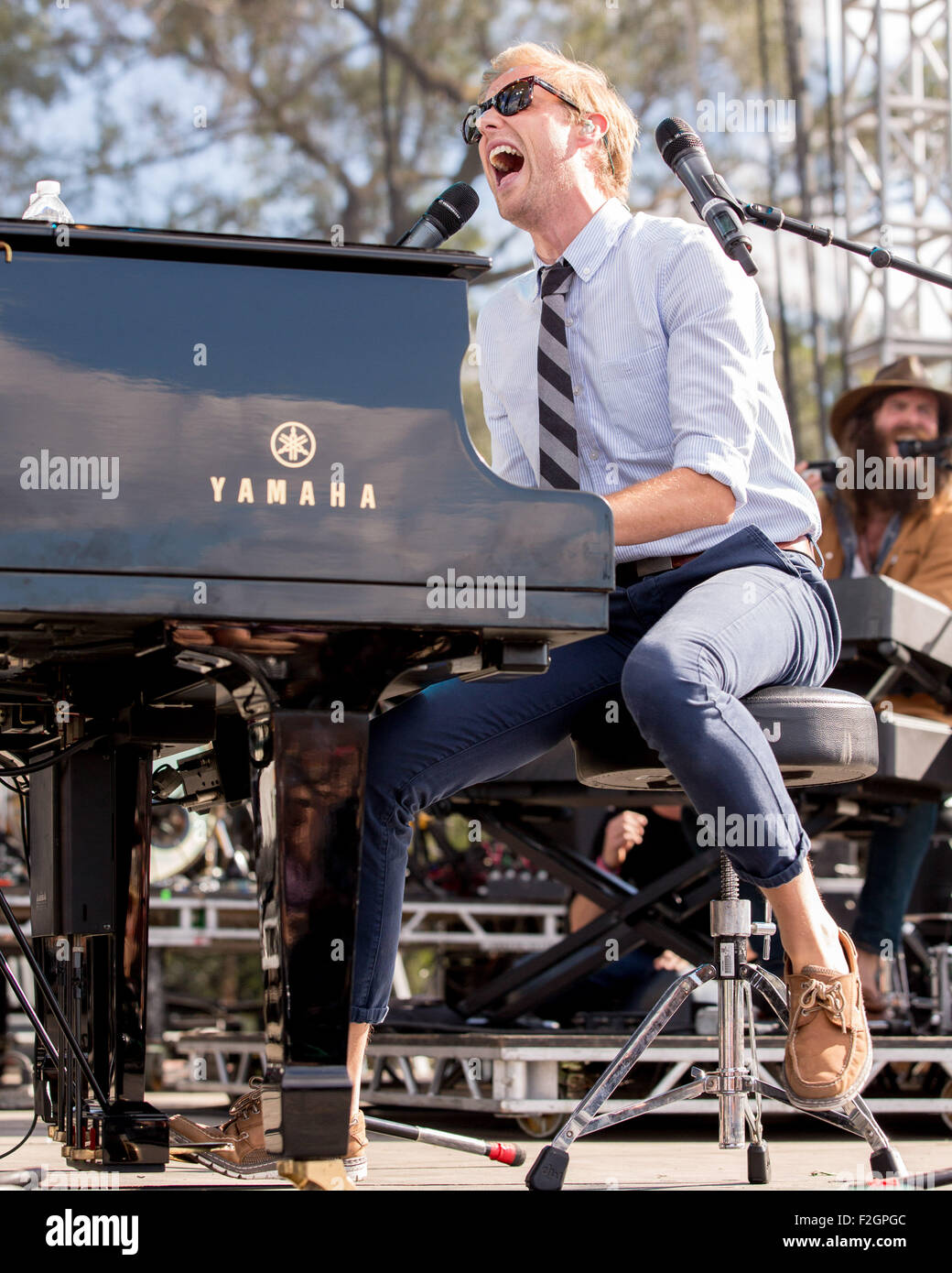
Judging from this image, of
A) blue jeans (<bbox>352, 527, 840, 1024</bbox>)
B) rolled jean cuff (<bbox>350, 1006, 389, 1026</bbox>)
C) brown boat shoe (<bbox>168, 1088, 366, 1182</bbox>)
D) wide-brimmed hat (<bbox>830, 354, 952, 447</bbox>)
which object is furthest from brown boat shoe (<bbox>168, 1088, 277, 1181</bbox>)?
wide-brimmed hat (<bbox>830, 354, 952, 447</bbox>)

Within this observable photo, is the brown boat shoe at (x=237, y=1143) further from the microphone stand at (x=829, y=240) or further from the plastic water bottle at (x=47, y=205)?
the microphone stand at (x=829, y=240)

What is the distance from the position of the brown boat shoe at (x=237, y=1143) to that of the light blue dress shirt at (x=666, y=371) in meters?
1.16

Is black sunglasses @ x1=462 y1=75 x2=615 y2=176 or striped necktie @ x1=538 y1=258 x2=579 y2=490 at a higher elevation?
black sunglasses @ x1=462 y1=75 x2=615 y2=176

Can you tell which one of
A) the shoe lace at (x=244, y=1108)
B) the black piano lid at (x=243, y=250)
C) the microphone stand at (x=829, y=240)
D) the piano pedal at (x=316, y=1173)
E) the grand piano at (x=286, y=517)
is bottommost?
the shoe lace at (x=244, y=1108)

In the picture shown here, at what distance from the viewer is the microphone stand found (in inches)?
106

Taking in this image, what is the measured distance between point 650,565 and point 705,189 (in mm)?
639

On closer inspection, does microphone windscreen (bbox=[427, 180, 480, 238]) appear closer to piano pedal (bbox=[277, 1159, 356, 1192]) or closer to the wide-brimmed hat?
piano pedal (bbox=[277, 1159, 356, 1192])

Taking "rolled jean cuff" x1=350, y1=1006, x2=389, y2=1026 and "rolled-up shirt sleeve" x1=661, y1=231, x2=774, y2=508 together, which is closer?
"rolled jean cuff" x1=350, y1=1006, x2=389, y2=1026

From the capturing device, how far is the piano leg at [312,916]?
1923 millimetres

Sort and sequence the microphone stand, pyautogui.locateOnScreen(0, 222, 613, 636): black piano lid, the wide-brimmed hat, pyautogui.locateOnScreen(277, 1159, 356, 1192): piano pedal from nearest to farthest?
pyautogui.locateOnScreen(0, 222, 613, 636): black piano lid
pyautogui.locateOnScreen(277, 1159, 356, 1192): piano pedal
the microphone stand
the wide-brimmed hat

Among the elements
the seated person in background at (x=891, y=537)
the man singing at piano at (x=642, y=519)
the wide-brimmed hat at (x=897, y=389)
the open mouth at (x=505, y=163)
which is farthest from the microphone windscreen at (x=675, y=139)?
the wide-brimmed hat at (x=897, y=389)

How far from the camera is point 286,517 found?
5.97 ft
